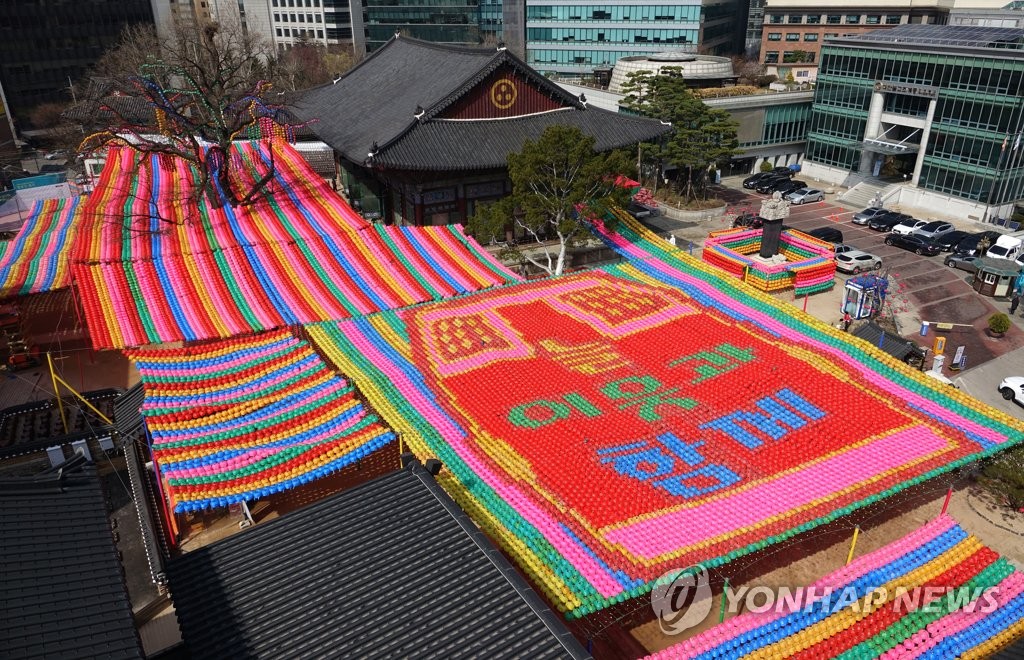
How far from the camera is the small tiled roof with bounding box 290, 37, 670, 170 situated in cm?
3303

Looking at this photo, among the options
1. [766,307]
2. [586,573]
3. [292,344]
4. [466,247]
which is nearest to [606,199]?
[466,247]

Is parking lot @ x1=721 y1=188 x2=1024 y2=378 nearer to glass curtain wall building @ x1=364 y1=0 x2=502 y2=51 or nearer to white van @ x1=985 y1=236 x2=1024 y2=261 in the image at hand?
white van @ x1=985 y1=236 x2=1024 y2=261

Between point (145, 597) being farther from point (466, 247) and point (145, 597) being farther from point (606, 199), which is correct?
point (606, 199)

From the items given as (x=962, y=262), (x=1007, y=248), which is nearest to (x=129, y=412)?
(x=962, y=262)

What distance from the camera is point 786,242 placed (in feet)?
128

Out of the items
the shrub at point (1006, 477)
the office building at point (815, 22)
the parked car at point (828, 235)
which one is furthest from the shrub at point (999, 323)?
the office building at point (815, 22)

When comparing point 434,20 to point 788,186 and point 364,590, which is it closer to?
point 788,186

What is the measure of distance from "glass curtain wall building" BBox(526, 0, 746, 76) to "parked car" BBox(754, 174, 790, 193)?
3580cm

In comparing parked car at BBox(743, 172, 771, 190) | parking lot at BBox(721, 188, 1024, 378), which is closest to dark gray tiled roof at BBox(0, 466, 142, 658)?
parking lot at BBox(721, 188, 1024, 378)

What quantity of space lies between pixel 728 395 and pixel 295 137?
45.0 m

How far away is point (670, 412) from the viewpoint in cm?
1950

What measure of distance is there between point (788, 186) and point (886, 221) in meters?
9.65

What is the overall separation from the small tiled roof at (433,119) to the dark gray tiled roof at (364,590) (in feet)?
69.8

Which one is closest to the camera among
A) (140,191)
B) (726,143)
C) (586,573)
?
(586,573)
